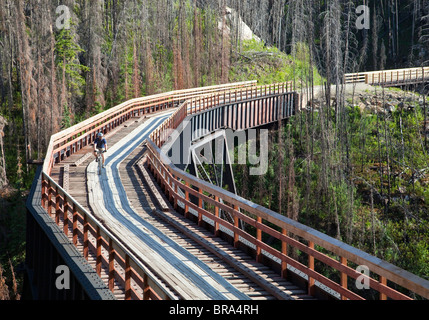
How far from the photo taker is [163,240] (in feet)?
42.0

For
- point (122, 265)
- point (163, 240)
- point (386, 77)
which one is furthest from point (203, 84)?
point (122, 265)

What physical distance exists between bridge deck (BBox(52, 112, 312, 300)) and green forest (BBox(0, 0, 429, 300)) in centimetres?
1470

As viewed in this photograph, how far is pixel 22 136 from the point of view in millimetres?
45562

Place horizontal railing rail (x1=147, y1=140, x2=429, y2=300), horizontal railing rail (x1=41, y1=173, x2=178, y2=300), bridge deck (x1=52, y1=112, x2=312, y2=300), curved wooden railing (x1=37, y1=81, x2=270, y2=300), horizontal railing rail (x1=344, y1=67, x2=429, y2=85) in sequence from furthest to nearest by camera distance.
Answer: horizontal railing rail (x1=344, y1=67, x2=429, y2=85)
bridge deck (x1=52, y1=112, x2=312, y2=300)
curved wooden railing (x1=37, y1=81, x2=270, y2=300)
horizontal railing rail (x1=41, y1=173, x2=178, y2=300)
horizontal railing rail (x1=147, y1=140, x2=429, y2=300)

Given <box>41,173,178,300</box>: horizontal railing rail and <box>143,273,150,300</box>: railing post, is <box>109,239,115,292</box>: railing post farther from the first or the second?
<box>143,273,150,300</box>: railing post

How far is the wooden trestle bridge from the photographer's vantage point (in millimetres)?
8562

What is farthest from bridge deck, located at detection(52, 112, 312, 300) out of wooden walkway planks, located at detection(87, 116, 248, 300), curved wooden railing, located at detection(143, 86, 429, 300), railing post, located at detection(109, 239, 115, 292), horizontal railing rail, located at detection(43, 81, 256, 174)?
horizontal railing rail, located at detection(43, 81, 256, 174)

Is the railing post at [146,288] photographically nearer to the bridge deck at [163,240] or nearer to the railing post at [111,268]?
the bridge deck at [163,240]

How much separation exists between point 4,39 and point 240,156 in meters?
20.9

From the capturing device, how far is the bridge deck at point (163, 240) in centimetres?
969

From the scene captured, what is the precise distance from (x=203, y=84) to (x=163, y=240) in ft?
163
